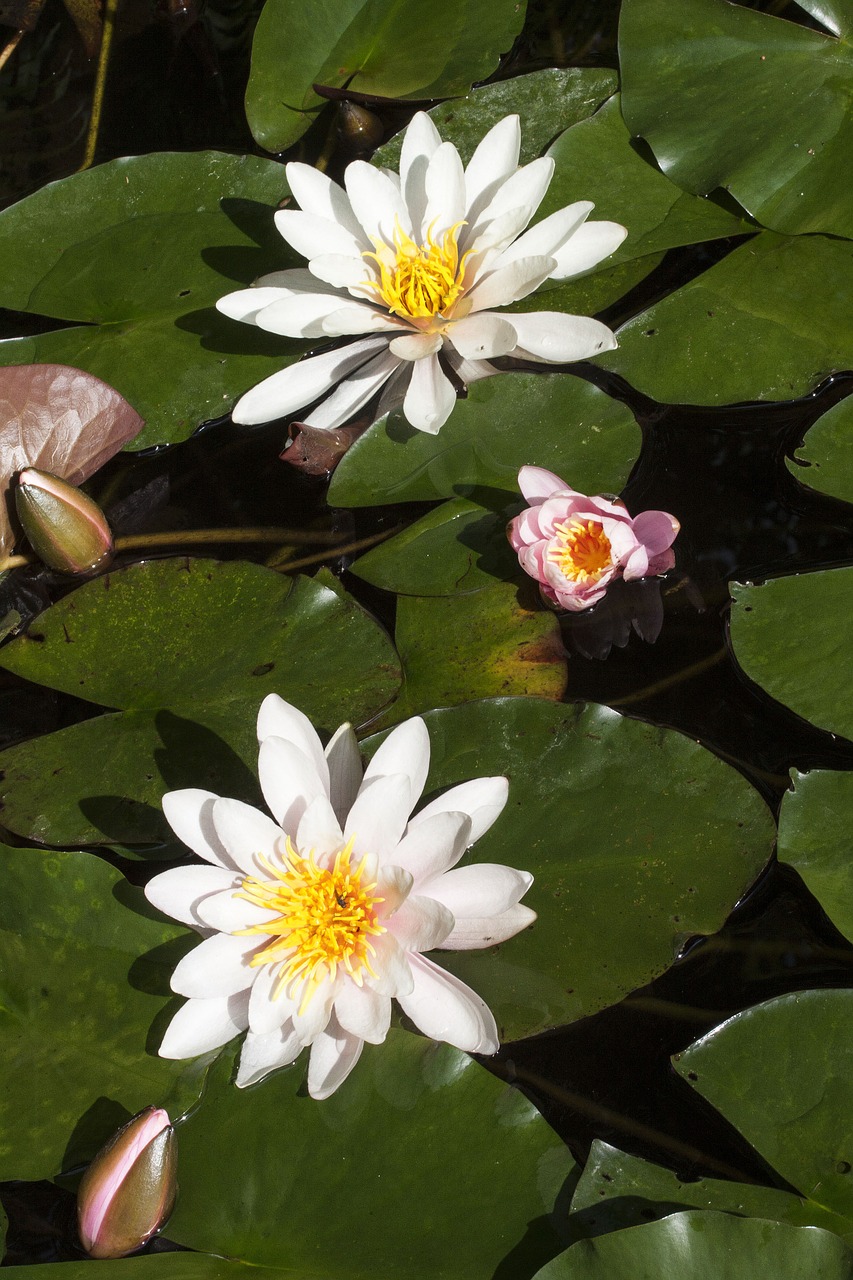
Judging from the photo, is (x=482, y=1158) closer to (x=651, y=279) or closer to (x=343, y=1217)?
(x=343, y=1217)

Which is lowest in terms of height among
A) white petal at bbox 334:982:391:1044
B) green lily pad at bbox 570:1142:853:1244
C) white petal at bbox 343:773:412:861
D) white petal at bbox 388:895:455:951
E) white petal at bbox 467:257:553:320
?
green lily pad at bbox 570:1142:853:1244

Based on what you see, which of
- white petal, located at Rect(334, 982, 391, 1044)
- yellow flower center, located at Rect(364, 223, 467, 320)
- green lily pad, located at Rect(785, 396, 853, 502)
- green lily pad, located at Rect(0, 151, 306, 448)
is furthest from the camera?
green lily pad, located at Rect(0, 151, 306, 448)

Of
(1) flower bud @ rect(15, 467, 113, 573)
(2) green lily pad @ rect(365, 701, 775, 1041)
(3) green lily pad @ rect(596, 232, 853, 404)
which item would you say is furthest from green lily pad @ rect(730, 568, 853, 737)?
(1) flower bud @ rect(15, 467, 113, 573)

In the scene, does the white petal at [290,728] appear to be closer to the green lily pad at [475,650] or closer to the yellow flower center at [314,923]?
the yellow flower center at [314,923]

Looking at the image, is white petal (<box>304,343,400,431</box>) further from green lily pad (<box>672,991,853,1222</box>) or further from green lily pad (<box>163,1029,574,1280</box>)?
green lily pad (<box>672,991,853,1222</box>)

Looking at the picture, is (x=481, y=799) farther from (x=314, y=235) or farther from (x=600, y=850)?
(x=314, y=235)

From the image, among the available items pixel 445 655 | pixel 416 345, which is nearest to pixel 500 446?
pixel 416 345

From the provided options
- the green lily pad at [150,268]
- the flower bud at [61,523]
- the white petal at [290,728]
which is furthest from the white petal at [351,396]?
the white petal at [290,728]
